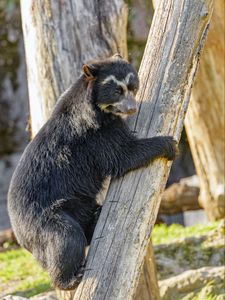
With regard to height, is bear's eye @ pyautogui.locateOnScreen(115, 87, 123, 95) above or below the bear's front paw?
above

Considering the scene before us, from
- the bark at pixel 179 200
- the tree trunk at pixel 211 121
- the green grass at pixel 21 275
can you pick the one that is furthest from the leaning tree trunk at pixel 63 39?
→ the bark at pixel 179 200

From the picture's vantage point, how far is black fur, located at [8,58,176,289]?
504cm

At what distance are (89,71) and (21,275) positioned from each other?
3722mm

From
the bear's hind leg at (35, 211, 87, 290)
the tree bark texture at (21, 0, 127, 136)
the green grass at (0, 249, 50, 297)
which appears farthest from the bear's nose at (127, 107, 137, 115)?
the green grass at (0, 249, 50, 297)

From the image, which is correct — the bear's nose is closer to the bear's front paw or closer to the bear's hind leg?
the bear's front paw

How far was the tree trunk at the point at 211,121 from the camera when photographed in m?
8.38

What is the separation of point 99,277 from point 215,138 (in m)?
4.57

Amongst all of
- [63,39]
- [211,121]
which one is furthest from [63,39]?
[211,121]

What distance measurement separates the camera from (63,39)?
647 centimetres

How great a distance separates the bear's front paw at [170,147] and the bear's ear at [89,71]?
75cm

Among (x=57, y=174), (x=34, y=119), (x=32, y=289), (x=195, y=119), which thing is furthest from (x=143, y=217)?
(x=195, y=119)

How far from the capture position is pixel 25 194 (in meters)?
5.12

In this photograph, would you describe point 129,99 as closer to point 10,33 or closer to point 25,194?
point 25,194

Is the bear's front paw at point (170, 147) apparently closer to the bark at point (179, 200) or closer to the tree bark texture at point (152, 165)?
the tree bark texture at point (152, 165)
